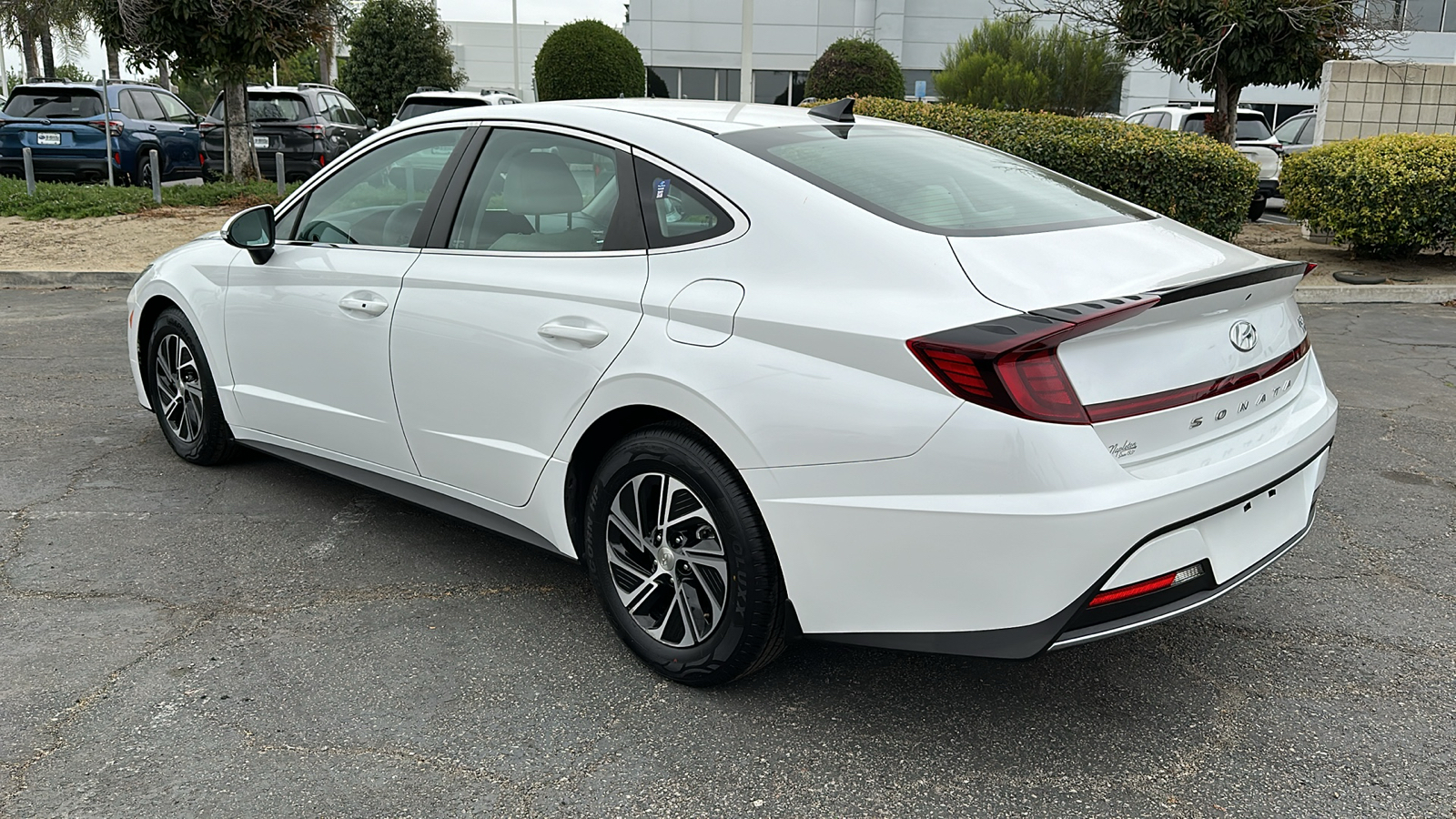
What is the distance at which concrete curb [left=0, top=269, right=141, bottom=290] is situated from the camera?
1061 centimetres

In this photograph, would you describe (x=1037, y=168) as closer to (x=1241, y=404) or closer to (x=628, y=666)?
(x=1241, y=404)

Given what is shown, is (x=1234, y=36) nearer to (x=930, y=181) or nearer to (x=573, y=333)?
(x=930, y=181)

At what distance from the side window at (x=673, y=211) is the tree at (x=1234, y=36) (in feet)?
36.4

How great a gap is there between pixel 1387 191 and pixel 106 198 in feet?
46.1

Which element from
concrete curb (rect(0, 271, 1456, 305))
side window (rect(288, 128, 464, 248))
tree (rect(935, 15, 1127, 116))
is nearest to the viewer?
side window (rect(288, 128, 464, 248))

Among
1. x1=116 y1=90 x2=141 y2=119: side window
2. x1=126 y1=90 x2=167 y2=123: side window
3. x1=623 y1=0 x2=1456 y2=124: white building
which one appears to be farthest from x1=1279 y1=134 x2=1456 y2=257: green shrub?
x1=623 y1=0 x2=1456 y2=124: white building

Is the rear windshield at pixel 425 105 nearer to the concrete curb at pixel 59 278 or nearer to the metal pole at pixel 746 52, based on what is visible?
the metal pole at pixel 746 52

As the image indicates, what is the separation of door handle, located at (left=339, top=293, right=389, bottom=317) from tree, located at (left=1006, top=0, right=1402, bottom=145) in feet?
36.7

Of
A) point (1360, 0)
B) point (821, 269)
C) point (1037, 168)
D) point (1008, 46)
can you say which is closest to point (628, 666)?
point (821, 269)

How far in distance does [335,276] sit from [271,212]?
630 mm

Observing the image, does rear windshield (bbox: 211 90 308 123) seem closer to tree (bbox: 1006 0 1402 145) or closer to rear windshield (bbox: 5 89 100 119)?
rear windshield (bbox: 5 89 100 119)

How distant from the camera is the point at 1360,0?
46.1ft

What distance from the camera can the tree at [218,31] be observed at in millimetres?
14078

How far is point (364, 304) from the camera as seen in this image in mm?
3898
